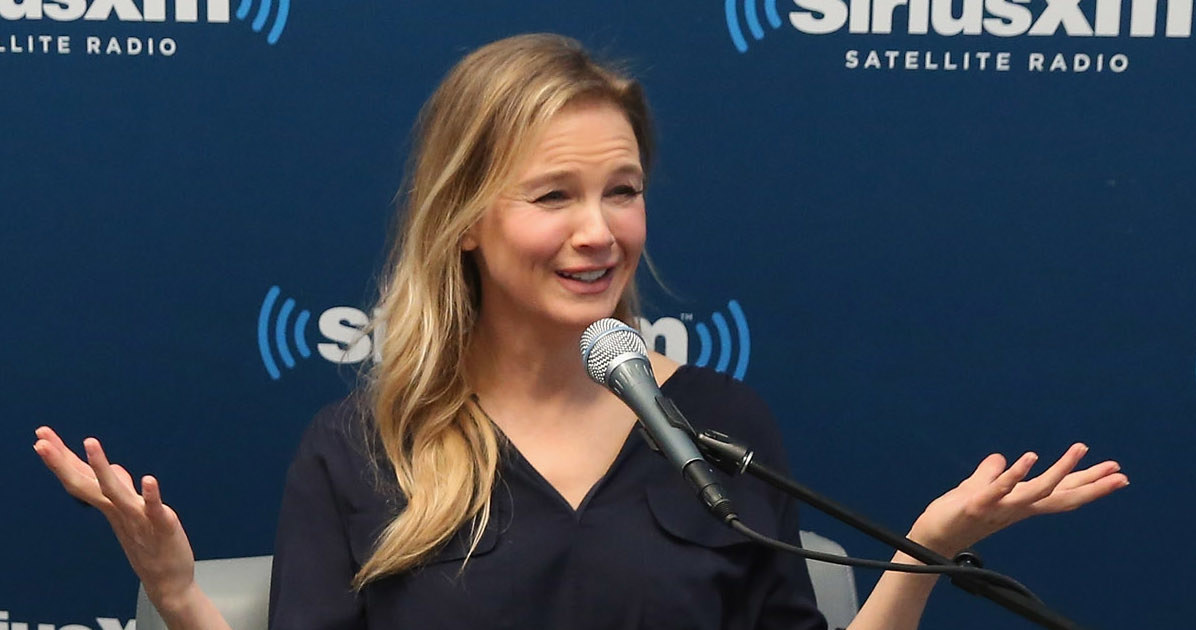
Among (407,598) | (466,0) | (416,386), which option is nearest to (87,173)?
(466,0)

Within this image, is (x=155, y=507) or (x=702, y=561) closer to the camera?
(x=155, y=507)

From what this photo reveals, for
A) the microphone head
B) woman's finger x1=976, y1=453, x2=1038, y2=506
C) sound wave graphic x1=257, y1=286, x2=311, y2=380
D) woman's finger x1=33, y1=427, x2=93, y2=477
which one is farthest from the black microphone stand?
sound wave graphic x1=257, y1=286, x2=311, y2=380

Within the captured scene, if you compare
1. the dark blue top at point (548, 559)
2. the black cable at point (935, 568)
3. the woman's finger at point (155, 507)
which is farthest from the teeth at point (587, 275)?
the black cable at point (935, 568)

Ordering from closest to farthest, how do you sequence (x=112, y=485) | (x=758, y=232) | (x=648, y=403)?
(x=648, y=403)
(x=112, y=485)
(x=758, y=232)

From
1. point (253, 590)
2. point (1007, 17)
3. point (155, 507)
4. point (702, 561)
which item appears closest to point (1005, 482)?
point (702, 561)

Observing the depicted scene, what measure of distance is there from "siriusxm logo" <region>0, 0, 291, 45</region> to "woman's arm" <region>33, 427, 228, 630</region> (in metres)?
1.08

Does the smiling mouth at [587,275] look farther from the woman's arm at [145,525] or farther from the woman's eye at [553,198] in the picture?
the woman's arm at [145,525]

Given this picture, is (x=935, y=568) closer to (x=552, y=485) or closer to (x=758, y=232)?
(x=552, y=485)

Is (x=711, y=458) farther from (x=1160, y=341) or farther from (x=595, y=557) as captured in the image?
(x=1160, y=341)

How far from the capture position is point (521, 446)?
1.89 m

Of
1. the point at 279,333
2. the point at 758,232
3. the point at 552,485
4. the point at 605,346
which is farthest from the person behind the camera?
the point at 279,333

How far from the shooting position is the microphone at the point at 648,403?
45.6 inches

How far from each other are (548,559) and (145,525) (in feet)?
1.60

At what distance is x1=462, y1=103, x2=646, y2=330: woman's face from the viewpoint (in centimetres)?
176
